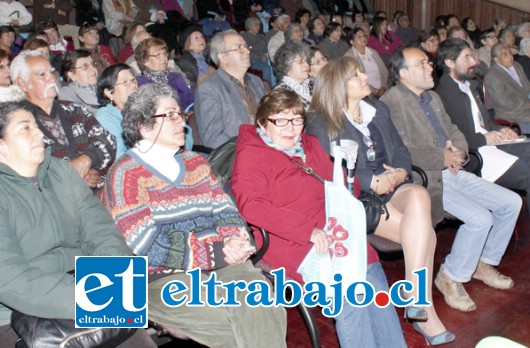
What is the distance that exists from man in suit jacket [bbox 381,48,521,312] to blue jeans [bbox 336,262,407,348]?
30.5 inches

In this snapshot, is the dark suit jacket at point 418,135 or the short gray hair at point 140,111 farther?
the dark suit jacket at point 418,135

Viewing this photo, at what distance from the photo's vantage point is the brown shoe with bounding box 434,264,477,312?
10.1 ft

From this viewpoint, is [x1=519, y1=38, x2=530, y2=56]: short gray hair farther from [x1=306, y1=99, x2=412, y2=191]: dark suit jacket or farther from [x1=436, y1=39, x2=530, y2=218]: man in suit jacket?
[x1=306, y1=99, x2=412, y2=191]: dark suit jacket

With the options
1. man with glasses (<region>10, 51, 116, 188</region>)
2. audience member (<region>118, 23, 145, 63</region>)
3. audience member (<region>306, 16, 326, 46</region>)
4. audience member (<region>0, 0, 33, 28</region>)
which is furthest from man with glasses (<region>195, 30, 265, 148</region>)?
audience member (<region>306, 16, 326, 46</region>)

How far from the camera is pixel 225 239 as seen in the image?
231 centimetres

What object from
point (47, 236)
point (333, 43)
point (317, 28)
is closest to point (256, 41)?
point (333, 43)

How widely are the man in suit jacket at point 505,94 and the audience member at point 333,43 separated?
8.93 ft

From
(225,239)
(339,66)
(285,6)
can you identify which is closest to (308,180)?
(225,239)

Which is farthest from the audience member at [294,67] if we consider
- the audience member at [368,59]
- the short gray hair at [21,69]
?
the audience member at [368,59]

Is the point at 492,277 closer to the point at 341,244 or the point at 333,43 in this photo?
the point at 341,244

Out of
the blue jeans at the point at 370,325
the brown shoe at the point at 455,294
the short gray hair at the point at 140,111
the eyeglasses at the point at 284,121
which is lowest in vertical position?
the brown shoe at the point at 455,294

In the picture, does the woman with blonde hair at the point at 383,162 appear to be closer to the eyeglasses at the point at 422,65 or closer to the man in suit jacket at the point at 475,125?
the eyeglasses at the point at 422,65

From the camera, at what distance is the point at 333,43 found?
7660mm

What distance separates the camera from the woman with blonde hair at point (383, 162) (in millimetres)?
2736
